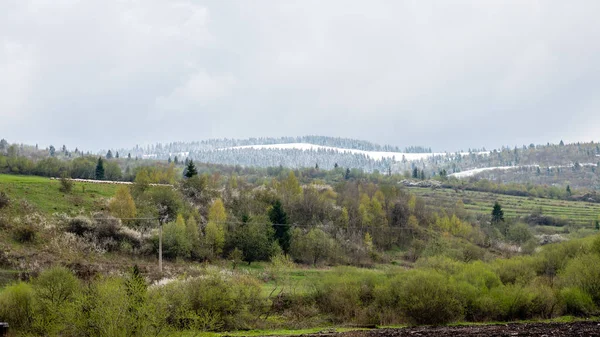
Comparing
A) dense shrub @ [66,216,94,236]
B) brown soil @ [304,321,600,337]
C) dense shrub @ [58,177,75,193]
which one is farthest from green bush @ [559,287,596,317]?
dense shrub @ [58,177,75,193]

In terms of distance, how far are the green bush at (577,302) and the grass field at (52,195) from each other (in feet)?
197

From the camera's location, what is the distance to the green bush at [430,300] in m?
48.2

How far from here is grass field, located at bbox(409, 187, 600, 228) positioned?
14625 cm

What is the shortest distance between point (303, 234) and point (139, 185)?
2636 cm

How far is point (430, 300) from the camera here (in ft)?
158

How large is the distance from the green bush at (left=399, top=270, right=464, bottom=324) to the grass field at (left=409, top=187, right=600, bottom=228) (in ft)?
287

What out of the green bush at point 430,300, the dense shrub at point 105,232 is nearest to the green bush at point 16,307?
the green bush at point 430,300

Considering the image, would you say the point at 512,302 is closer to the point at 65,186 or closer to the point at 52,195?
the point at 52,195

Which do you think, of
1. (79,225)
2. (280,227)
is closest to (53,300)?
(79,225)

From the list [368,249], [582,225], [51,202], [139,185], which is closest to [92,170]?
[139,185]

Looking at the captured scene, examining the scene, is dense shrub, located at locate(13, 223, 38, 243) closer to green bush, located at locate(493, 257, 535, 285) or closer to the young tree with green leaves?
the young tree with green leaves

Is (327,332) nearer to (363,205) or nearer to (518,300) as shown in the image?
(518,300)

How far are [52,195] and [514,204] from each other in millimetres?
127568

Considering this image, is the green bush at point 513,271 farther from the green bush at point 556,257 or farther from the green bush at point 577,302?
the green bush at point 577,302
